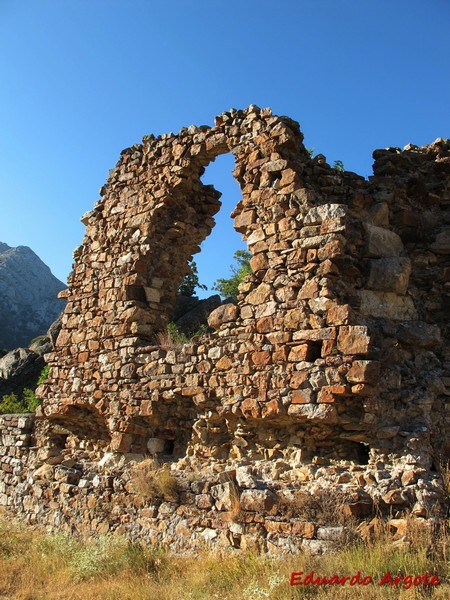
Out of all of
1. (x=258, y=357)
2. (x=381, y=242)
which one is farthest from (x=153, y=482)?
(x=381, y=242)

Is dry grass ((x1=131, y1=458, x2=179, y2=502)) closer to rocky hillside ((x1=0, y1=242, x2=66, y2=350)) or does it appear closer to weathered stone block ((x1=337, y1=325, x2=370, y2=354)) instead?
weathered stone block ((x1=337, y1=325, x2=370, y2=354))

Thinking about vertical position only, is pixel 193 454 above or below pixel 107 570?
above

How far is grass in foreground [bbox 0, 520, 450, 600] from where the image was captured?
156 inches

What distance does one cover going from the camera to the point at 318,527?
181 inches

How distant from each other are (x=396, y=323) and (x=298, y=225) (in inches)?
58.4

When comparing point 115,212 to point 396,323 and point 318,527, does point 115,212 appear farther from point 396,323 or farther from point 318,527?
point 318,527

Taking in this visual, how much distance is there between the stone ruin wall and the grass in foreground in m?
0.33

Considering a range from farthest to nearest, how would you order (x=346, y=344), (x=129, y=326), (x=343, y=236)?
(x=129, y=326) → (x=343, y=236) → (x=346, y=344)

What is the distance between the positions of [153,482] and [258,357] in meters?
1.83

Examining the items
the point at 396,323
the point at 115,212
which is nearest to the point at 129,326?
the point at 115,212

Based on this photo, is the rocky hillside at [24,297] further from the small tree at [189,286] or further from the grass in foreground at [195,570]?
the grass in foreground at [195,570]

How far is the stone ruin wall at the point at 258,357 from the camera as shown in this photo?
5156 mm

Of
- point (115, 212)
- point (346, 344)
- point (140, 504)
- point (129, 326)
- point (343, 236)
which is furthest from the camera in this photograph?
point (115, 212)

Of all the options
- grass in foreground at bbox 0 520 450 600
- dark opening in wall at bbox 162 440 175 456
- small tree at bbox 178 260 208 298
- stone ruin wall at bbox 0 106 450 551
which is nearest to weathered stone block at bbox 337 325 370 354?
stone ruin wall at bbox 0 106 450 551
